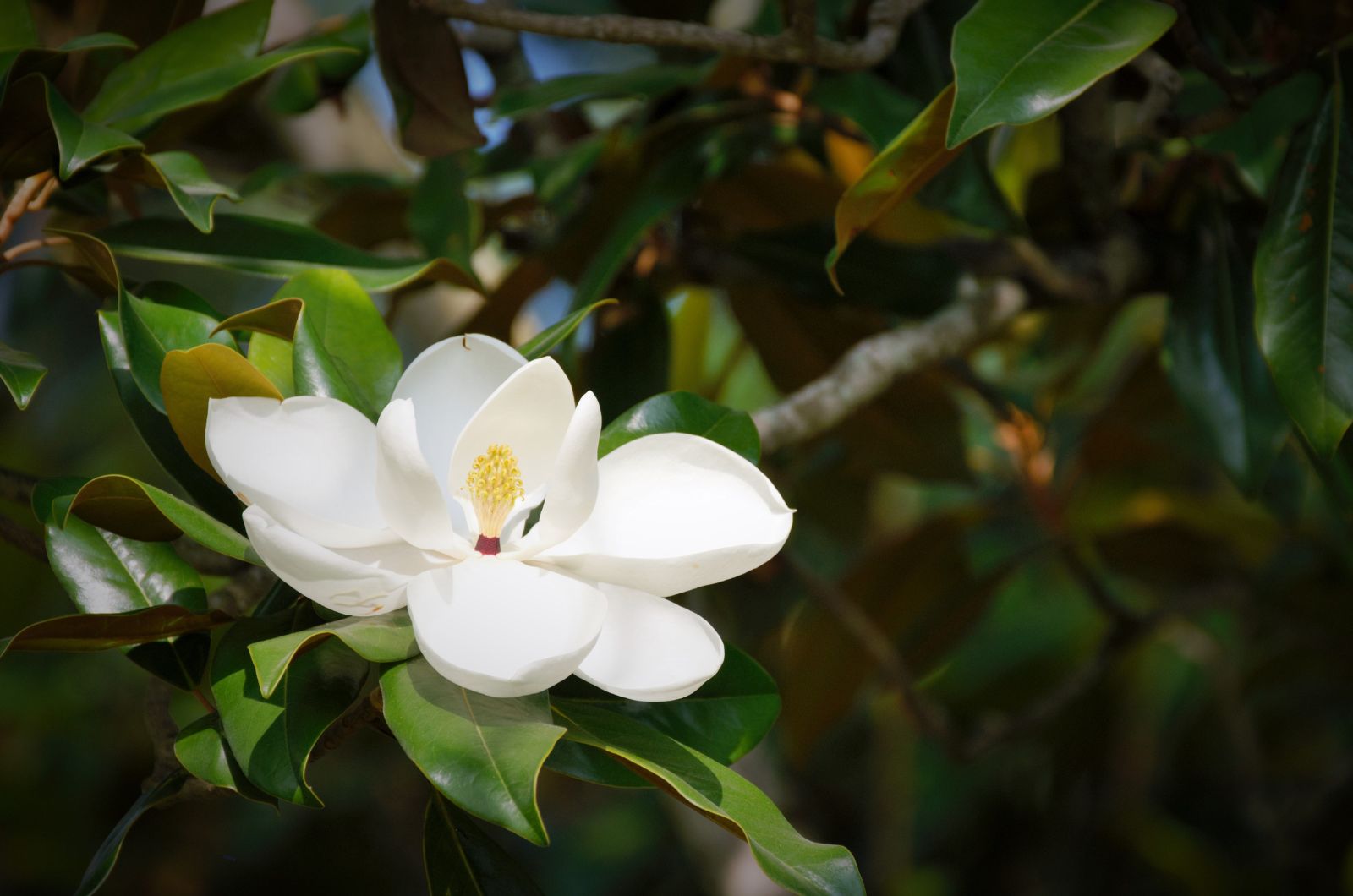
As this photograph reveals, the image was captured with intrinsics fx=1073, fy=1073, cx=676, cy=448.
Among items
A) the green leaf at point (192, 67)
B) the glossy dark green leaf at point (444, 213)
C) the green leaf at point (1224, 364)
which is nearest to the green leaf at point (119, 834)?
the green leaf at point (192, 67)

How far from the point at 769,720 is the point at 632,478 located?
171mm

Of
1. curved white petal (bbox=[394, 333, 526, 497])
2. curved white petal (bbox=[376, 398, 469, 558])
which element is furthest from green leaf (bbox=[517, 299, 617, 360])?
curved white petal (bbox=[376, 398, 469, 558])

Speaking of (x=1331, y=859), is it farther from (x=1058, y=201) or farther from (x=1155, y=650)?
(x=1058, y=201)

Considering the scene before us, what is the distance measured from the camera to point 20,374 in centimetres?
55

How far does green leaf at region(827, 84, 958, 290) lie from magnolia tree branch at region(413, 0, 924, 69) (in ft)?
0.53

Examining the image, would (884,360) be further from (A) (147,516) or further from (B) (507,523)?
(A) (147,516)

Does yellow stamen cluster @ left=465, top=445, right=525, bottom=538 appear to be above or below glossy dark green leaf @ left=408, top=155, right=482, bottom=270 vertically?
above

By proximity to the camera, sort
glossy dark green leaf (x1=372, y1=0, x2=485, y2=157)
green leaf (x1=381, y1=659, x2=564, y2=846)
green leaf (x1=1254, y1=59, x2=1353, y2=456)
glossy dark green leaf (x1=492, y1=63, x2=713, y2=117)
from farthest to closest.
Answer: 1. glossy dark green leaf (x1=492, y1=63, x2=713, y2=117)
2. glossy dark green leaf (x1=372, y1=0, x2=485, y2=157)
3. green leaf (x1=1254, y1=59, x2=1353, y2=456)
4. green leaf (x1=381, y1=659, x2=564, y2=846)

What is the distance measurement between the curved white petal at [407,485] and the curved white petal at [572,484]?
0.05 m

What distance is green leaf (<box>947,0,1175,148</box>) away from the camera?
0.58m

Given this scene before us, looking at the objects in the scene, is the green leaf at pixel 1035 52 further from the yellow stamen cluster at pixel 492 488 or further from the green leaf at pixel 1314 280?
the yellow stamen cluster at pixel 492 488

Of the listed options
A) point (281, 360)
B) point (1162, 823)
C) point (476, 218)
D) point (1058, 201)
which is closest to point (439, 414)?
point (281, 360)

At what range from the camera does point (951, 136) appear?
1.86ft

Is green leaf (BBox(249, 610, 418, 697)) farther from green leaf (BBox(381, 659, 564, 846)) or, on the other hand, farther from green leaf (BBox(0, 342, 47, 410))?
green leaf (BBox(0, 342, 47, 410))
